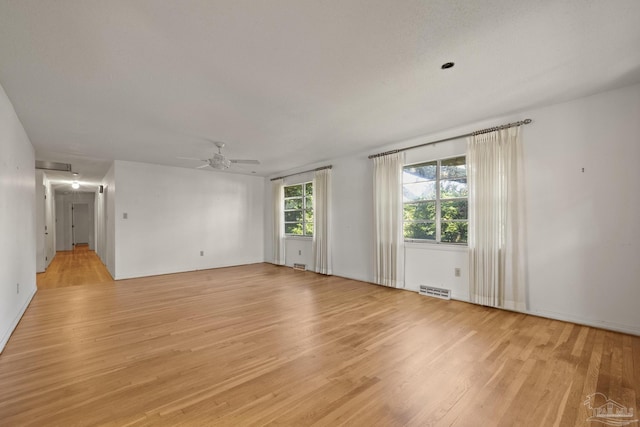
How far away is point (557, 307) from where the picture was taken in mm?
3523

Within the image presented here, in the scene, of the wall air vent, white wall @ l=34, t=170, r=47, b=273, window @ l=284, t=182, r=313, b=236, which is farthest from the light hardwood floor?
the wall air vent

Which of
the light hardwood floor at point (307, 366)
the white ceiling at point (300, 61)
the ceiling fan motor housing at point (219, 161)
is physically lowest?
the light hardwood floor at point (307, 366)

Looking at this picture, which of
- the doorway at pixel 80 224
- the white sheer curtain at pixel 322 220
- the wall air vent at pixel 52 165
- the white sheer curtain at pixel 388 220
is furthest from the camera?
the doorway at pixel 80 224

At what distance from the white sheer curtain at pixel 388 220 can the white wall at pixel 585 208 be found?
1.71 meters

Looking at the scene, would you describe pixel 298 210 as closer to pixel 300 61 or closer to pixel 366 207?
pixel 366 207

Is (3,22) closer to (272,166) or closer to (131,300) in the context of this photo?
(131,300)

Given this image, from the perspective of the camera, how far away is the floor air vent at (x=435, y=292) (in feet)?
14.8

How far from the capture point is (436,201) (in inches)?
190

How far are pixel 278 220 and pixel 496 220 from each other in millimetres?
5724

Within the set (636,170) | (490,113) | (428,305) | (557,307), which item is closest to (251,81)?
(490,113)

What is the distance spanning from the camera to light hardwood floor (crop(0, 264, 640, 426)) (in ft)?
5.99

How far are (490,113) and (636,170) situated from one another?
1698 mm

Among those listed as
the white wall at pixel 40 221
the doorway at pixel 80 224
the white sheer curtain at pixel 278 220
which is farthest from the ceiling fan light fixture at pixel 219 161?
the doorway at pixel 80 224

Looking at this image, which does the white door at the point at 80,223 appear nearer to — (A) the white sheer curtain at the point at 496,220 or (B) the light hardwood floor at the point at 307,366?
(B) the light hardwood floor at the point at 307,366
